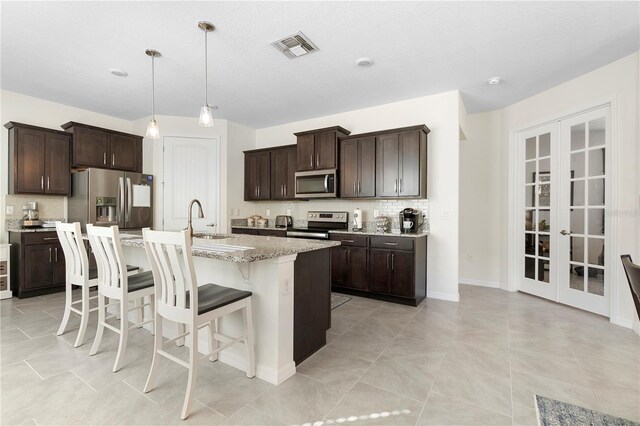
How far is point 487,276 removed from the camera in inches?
182

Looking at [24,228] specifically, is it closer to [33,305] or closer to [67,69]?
[33,305]

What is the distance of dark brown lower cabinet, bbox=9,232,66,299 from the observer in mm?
3830

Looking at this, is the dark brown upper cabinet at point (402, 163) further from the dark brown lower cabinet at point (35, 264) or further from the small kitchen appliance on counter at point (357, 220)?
the dark brown lower cabinet at point (35, 264)

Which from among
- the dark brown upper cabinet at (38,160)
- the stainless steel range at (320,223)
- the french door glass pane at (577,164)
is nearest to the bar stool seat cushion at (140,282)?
the stainless steel range at (320,223)

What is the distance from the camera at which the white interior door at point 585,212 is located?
3316mm

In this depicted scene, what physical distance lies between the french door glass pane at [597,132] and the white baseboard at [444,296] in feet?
7.54

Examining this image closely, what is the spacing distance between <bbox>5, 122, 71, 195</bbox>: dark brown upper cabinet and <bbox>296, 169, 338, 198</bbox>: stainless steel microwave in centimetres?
334

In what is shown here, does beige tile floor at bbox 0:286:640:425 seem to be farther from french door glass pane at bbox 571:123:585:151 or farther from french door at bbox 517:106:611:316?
french door glass pane at bbox 571:123:585:151

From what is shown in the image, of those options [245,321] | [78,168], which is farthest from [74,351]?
[78,168]

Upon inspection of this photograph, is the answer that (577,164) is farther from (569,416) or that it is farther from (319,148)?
(319,148)

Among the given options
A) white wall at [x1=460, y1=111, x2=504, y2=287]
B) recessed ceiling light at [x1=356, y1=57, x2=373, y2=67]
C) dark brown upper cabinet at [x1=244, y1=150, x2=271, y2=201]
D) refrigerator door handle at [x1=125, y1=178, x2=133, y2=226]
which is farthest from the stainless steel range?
refrigerator door handle at [x1=125, y1=178, x2=133, y2=226]

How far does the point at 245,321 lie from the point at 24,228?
4053mm

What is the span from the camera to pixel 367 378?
2.08 meters

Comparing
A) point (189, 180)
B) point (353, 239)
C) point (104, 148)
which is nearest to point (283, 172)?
point (189, 180)
